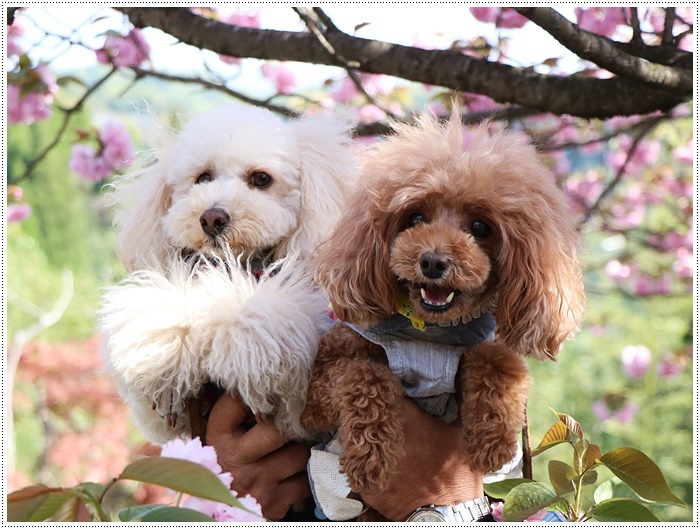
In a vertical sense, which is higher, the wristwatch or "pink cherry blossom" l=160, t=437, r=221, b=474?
"pink cherry blossom" l=160, t=437, r=221, b=474

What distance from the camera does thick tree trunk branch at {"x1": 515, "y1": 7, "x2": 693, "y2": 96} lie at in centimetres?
143

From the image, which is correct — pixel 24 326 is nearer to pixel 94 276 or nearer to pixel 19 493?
pixel 94 276

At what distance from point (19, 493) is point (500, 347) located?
778mm

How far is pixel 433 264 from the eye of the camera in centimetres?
104

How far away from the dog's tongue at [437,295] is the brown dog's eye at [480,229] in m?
0.10

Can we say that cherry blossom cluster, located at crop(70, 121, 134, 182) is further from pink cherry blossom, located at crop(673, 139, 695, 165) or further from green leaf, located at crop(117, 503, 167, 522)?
pink cherry blossom, located at crop(673, 139, 695, 165)

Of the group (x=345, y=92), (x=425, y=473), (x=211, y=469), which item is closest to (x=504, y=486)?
(x=425, y=473)

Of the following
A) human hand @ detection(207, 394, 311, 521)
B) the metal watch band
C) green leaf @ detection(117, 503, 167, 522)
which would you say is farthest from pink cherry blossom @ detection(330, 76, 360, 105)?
green leaf @ detection(117, 503, 167, 522)

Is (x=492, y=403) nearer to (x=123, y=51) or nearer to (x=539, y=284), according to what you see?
(x=539, y=284)

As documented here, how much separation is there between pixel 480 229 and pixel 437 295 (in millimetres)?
122

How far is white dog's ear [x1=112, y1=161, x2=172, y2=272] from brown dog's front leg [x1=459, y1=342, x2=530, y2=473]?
2.11 feet

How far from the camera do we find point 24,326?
242 inches

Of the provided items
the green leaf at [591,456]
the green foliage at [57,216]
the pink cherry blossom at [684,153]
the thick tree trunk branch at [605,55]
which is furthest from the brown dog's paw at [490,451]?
the green foliage at [57,216]

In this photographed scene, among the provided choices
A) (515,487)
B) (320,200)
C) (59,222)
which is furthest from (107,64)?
(59,222)
